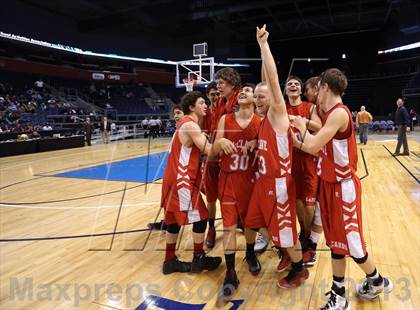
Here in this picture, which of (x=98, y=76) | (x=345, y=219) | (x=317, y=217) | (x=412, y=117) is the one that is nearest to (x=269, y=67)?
(x=345, y=219)

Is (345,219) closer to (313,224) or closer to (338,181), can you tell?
(338,181)

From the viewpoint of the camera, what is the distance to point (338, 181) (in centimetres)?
220

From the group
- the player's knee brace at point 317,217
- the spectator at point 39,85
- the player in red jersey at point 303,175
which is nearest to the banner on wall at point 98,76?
the spectator at point 39,85

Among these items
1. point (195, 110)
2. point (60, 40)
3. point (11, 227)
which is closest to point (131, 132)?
point (60, 40)

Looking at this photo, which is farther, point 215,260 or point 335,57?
point 335,57

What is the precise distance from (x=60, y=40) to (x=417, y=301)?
21995mm

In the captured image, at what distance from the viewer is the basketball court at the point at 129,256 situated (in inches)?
97.1

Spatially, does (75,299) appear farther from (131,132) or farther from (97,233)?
(131,132)

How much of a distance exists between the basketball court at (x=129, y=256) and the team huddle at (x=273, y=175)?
0.15 m

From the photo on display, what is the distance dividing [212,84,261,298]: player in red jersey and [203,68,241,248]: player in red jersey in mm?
244

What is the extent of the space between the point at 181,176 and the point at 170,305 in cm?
105

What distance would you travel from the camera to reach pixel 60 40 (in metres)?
19.5

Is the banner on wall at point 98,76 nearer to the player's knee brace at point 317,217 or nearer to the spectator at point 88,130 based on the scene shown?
the spectator at point 88,130

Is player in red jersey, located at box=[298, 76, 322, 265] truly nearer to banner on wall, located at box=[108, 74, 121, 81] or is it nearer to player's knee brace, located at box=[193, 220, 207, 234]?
player's knee brace, located at box=[193, 220, 207, 234]
